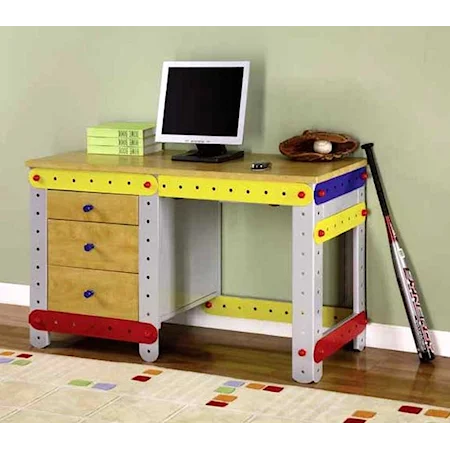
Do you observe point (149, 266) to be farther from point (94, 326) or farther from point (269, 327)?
point (269, 327)

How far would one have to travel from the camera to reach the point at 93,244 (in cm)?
417

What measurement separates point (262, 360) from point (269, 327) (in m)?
0.34

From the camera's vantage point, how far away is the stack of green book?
172 inches

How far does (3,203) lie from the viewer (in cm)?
493

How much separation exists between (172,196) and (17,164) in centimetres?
110

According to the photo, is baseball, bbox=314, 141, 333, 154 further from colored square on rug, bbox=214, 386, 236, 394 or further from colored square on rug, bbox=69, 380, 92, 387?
colored square on rug, bbox=69, 380, 92, 387

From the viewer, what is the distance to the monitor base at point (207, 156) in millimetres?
4145

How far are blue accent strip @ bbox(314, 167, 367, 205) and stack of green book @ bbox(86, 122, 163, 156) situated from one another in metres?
0.80

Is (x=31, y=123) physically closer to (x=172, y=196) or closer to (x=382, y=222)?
(x=172, y=196)

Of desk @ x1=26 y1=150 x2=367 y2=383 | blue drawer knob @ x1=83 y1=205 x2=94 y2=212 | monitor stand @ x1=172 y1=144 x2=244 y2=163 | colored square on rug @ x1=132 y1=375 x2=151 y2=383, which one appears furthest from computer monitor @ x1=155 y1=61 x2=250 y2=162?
colored square on rug @ x1=132 y1=375 x2=151 y2=383

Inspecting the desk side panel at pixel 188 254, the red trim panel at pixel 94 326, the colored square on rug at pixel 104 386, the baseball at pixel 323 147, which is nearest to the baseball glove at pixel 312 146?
the baseball at pixel 323 147

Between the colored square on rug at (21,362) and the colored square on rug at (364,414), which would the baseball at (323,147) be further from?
the colored square on rug at (21,362)
